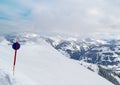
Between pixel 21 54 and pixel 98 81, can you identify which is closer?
pixel 98 81

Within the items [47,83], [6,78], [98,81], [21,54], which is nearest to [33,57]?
[21,54]

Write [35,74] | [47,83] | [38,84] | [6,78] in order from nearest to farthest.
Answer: [6,78] → [38,84] → [47,83] → [35,74]

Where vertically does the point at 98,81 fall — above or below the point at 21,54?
below

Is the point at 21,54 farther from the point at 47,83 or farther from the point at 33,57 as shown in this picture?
the point at 47,83

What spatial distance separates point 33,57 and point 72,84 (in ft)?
22.7

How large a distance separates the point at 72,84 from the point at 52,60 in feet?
21.1

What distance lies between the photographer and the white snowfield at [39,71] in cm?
1609

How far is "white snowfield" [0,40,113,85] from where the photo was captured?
1609 centimetres

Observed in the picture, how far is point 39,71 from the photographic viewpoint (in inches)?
838

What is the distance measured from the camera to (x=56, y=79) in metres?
20.6

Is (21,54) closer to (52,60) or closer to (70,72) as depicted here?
(52,60)

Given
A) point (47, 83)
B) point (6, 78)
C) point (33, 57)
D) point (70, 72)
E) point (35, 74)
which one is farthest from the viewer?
point (33, 57)

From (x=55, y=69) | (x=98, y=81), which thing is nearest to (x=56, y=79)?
(x=55, y=69)

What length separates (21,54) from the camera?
27.2m
